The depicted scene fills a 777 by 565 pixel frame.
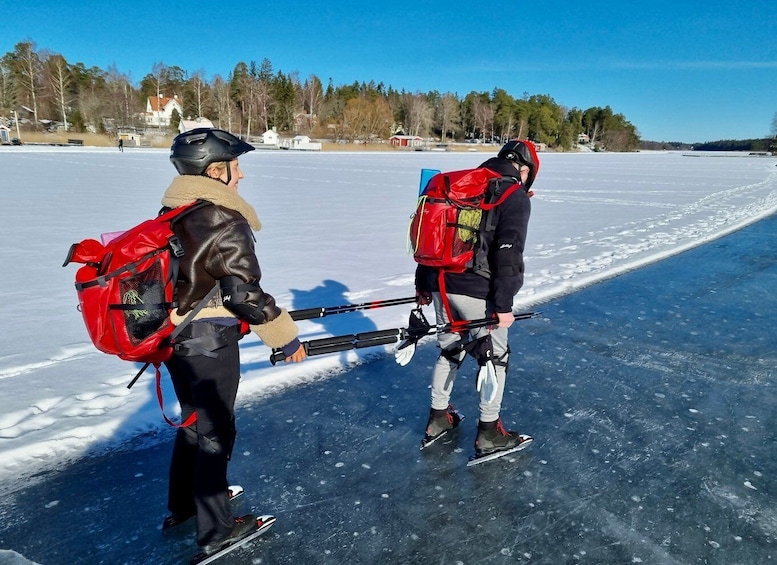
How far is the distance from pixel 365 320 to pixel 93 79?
105 meters

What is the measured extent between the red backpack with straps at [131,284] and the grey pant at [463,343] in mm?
1714

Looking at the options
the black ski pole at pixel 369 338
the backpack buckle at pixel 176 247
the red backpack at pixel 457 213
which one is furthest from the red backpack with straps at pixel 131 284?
the red backpack at pixel 457 213

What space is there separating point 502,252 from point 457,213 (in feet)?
1.14

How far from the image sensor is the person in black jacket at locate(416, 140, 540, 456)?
296 cm

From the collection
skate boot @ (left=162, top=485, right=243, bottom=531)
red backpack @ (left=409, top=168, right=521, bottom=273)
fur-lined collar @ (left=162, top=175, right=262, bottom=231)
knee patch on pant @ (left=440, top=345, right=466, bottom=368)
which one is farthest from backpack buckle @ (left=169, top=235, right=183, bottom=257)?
knee patch on pant @ (left=440, top=345, right=466, bottom=368)

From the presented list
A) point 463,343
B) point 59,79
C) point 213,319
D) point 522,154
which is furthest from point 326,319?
point 59,79

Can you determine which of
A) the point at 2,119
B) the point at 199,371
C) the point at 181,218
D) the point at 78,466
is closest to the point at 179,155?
the point at 181,218

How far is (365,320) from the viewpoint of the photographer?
607 cm

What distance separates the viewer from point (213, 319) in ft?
7.55

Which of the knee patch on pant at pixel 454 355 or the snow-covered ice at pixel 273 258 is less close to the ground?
the knee patch on pant at pixel 454 355

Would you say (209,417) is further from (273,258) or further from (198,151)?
(273,258)

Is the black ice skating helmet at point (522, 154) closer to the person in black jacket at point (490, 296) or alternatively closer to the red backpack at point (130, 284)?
the person in black jacket at point (490, 296)

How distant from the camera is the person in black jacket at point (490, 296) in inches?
116

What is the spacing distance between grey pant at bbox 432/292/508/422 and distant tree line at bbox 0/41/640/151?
58.7m
